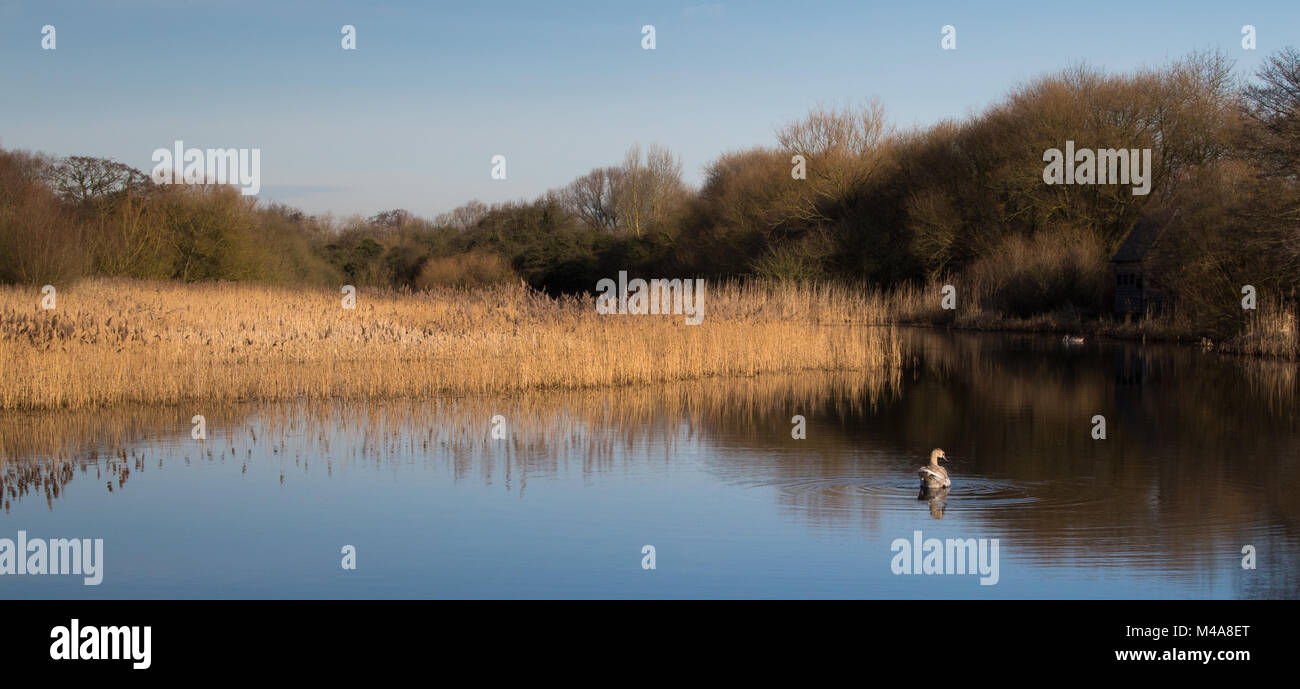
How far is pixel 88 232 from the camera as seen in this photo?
95.1 ft

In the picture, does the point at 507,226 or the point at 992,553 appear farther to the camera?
the point at 507,226

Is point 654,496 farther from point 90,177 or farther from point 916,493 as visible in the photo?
point 90,177

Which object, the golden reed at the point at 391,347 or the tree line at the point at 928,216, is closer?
the golden reed at the point at 391,347

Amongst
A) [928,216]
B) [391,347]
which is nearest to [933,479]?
[391,347]

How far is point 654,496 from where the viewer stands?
27.2ft

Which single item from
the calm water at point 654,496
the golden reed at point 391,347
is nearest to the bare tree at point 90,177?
the golden reed at point 391,347

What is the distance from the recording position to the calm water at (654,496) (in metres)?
→ 6.05

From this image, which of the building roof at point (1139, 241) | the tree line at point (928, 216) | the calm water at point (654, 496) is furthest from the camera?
the building roof at point (1139, 241)

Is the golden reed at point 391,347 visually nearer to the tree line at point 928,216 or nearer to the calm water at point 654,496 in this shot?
the calm water at point 654,496

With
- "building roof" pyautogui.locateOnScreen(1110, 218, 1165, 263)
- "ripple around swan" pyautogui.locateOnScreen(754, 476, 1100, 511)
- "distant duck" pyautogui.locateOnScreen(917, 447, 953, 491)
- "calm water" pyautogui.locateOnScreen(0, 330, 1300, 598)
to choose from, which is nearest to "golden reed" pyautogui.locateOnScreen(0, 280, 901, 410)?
"calm water" pyautogui.locateOnScreen(0, 330, 1300, 598)
